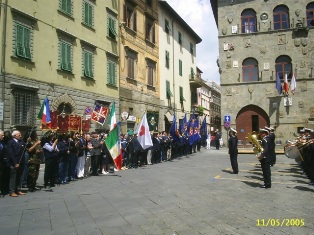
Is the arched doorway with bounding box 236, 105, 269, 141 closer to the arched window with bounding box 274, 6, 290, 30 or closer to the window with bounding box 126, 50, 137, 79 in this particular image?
the arched window with bounding box 274, 6, 290, 30

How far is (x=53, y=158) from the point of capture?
9.80 metres

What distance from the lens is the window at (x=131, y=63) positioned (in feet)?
79.4

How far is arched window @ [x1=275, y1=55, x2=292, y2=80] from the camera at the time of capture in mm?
26897

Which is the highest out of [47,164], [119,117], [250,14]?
[250,14]

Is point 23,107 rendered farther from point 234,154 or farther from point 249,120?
point 249,120

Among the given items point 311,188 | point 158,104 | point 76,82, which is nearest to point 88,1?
point 76,82

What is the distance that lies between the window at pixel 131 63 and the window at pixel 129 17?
2.03 metres

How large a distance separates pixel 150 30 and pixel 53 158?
20.4 m

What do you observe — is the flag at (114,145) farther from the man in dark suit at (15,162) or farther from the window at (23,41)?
the window at (23,41)

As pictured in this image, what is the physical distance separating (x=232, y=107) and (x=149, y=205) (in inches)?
867

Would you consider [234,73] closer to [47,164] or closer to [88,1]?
[88,1]

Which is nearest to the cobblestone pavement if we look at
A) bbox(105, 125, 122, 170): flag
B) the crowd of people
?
the crowd of people

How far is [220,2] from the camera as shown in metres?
28.8

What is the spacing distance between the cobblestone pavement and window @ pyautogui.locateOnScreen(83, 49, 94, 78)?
10180mm
